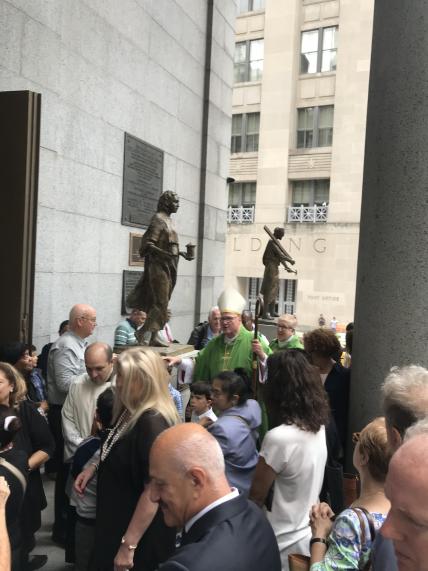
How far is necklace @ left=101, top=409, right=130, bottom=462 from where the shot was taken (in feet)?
9.15

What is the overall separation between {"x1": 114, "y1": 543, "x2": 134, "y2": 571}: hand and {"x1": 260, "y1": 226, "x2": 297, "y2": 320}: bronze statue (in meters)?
12.4

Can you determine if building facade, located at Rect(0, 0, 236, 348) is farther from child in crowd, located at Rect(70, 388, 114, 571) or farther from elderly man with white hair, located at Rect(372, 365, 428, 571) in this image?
elderly man with white hair, located at Rect(372, 365, 428, 571)

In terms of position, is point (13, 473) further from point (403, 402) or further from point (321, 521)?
point (403, 402)

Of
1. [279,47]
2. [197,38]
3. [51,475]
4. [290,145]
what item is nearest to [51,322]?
[51,475]

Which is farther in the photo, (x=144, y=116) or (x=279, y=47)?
(x=279, y=47)

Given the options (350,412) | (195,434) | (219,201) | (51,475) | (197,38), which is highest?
(197,38)

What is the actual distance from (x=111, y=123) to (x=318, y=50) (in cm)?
2517

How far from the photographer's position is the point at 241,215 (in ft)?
104

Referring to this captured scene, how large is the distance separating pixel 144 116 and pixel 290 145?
22511 millimetres

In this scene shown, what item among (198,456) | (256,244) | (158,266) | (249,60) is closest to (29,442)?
(198,456)

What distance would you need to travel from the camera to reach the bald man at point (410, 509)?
4.19 feet

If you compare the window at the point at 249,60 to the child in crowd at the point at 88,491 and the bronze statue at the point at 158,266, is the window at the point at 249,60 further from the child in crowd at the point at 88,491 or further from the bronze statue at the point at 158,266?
the child in crowd at the point at 88,491

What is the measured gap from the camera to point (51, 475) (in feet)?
18.8

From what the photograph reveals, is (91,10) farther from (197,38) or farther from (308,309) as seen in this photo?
(308,309)
